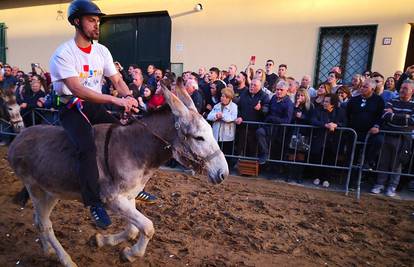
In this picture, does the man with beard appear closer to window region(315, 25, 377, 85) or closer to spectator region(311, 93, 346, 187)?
spectator region(311, 93, 346, 187)

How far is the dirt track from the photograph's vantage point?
3.90 metres

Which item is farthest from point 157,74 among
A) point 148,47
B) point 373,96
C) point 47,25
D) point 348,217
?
point 47,25

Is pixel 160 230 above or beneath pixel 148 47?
beneath

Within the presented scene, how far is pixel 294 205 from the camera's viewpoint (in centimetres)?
565

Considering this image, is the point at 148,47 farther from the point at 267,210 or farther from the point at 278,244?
the point at 278,244

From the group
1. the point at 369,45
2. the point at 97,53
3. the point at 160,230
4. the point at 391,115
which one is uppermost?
the point at 369,45

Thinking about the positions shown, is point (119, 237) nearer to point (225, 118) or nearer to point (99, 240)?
point (99, 240)

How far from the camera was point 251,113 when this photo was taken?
7.41m

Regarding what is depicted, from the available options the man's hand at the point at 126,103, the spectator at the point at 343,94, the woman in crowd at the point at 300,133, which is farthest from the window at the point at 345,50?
the man's hand at the point at 126,103

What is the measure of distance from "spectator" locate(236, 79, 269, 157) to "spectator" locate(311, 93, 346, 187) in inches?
46.3

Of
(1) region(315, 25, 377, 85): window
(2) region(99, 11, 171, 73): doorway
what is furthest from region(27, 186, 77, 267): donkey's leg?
(2) region(99, 11, 171, 73): doorway

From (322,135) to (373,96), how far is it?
4.18 ft

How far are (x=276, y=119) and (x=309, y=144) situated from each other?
0.87 m

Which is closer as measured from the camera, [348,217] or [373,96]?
[348,217]
